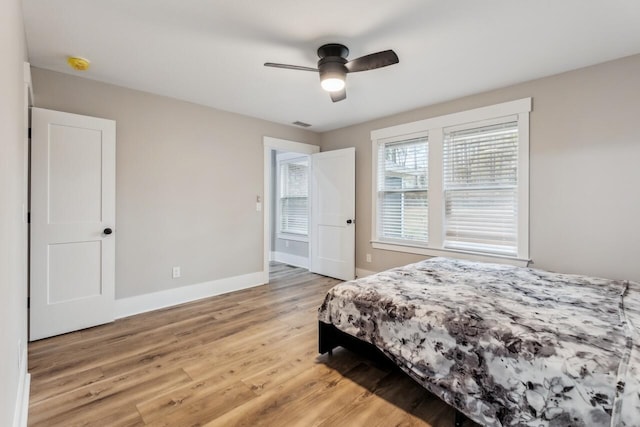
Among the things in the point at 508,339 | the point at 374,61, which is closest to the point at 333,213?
the point at 374,61

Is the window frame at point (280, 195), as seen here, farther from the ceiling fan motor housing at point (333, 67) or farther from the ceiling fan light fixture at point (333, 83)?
the ceiling fan motor housing at point (333, 67)

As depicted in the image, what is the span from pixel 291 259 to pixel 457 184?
3418 millimetres

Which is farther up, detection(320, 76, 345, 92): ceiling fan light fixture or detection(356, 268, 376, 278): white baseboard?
detection(320, 76, 345, 92): ceiling fan light fixture

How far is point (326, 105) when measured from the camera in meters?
3.78

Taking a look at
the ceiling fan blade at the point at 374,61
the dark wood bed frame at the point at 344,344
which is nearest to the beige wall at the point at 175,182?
the dark wood bed frame at the point at 344,344

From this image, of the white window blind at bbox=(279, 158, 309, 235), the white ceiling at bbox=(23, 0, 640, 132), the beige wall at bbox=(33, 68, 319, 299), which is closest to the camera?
the white ceiling at bbox=(23, 0, 640, 132)

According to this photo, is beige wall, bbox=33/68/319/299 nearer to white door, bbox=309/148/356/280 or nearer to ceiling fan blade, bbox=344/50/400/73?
white door, bbox=309/148/356/280

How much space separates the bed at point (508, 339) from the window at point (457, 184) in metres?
0.96

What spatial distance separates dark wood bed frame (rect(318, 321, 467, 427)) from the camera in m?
2.09

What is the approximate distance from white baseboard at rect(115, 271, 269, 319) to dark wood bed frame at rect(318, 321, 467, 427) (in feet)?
6.75

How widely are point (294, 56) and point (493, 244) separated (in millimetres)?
2800

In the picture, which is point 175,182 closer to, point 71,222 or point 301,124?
point 71,222

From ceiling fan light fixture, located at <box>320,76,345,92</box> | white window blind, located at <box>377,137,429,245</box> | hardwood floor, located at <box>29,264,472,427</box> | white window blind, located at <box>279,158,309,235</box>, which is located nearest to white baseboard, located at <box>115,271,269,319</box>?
hardwood floor, located at <box>29,264,472,427</box>

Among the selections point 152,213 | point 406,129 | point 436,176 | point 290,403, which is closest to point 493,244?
point 436,176
